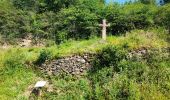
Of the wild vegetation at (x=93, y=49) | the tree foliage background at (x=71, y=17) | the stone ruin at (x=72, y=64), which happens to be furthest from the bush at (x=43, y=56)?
the tree foliage background at (x=71, y=17)

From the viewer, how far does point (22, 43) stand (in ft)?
85.3

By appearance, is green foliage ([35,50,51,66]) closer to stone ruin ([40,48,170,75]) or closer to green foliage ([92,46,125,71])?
stone ruin ([40,48,170,75])

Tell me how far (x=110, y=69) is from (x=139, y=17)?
552 centimetres

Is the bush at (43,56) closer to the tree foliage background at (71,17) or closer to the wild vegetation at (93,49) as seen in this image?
the wild vegetation at (93,49)

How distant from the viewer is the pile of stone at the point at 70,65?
18961 mm

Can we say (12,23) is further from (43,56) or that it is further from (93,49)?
(93,49)

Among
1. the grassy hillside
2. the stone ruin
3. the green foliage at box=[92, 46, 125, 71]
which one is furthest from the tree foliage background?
the green foliage at box=[92, 46, 125, 71]

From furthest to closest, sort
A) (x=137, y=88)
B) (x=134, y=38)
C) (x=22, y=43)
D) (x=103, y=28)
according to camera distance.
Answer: (x=22, y=43)
(x=103, y=28)
(x=134, y=38)
(x=137, y=88)

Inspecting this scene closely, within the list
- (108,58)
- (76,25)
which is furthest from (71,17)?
(108,58)

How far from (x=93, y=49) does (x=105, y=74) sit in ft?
5.49

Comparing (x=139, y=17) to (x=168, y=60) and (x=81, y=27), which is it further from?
(x=168, y=60)

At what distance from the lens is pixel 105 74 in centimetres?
1805

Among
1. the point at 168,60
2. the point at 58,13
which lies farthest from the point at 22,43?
the point at 168,60

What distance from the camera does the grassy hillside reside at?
16781 millimetres
